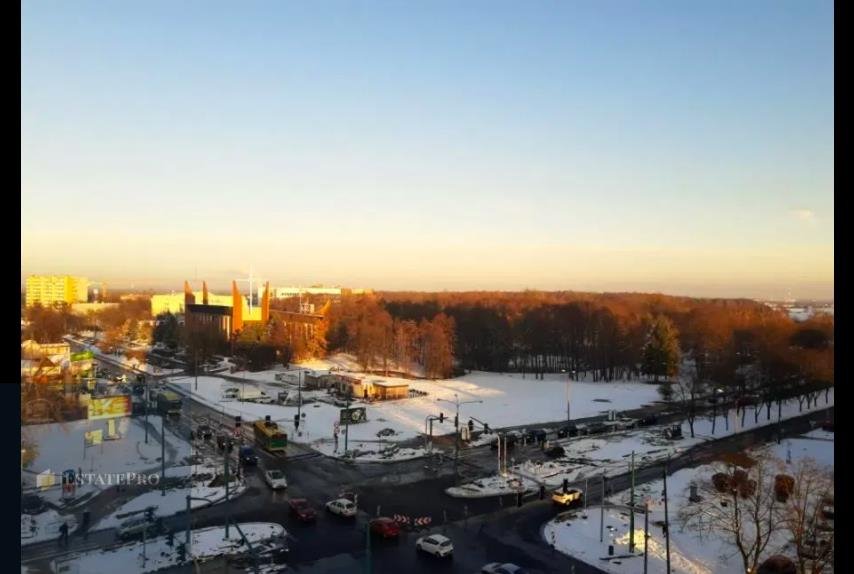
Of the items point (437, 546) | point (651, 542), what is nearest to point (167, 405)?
point (437, 546)

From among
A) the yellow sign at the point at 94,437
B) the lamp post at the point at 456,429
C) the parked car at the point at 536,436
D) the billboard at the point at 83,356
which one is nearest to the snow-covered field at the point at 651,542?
the lamp post at the point at 456,429

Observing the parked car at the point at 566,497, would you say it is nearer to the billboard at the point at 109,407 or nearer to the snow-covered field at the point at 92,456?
the snow-covered field at the point at 92,456

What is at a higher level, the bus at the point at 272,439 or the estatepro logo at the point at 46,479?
the estatepro logo at the point at 46,479

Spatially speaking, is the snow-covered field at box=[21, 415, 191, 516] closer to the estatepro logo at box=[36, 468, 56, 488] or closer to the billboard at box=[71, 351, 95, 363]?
the estatepro logo at box=[36, 468, 56, 488]

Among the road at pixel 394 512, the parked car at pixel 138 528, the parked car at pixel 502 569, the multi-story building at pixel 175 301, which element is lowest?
the road at pixel 394 512

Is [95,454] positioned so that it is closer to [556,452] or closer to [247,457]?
[247,457]

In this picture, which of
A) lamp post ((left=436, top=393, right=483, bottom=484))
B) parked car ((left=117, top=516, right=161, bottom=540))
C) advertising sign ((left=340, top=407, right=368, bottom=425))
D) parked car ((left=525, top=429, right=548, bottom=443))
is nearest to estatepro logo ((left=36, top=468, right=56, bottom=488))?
parked car ((left=117, top=516, right=161, bottom=540))
